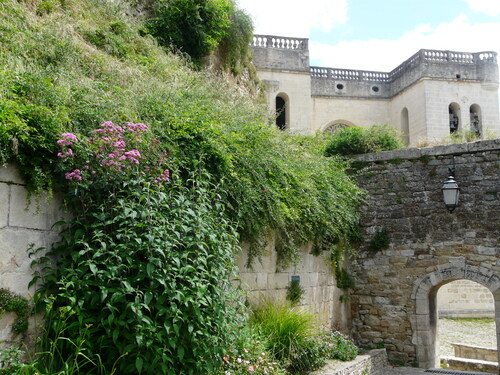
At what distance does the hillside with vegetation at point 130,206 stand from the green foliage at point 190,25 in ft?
14.4

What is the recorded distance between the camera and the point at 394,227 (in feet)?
32.7

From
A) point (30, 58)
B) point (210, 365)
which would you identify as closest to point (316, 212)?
point (210, 365)

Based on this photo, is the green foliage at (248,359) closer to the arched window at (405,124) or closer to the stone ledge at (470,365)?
the stone ledge at (470,365)

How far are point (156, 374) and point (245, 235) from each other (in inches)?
107

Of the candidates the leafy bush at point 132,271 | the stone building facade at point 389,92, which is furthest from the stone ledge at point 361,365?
the stone building facade at point 389,92

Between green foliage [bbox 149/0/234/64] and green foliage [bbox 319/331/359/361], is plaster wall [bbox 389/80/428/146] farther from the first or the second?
green foliage [bbox 319/331/359/361]

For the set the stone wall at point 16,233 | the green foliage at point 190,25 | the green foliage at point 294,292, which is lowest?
the green foliage at point 294,292

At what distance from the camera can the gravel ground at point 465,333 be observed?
13.4 metres

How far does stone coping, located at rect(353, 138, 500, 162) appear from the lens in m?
9.39

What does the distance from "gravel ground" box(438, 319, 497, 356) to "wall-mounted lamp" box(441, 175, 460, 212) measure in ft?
16.0

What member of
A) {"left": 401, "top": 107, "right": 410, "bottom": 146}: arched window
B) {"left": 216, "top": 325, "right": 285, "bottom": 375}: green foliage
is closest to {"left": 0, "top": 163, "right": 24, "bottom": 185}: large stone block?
{"left": 216, "top": 325, "right": 285, "bottom": 375}: green foliage

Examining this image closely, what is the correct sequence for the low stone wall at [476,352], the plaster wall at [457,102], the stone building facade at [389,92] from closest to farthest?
the low stone wall at [476,352], the stone building facade at [389,92], the plaster wall at [457,102]

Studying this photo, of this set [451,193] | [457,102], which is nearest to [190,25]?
[451,193]

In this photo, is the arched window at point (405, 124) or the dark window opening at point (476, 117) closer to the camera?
the dark window opening at point (476, 117)
